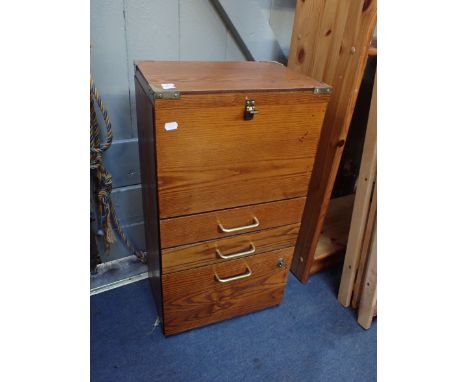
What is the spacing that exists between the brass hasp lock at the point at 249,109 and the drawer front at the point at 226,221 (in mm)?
274

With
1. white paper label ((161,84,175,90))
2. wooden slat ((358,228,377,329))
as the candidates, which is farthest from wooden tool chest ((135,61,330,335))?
wooden slat ((358,228,377,329))

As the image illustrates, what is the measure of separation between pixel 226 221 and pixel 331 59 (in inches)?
24.1

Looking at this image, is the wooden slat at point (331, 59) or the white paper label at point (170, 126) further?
the wooden slat at point (331, 59)

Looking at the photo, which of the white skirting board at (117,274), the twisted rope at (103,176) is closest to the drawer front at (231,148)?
the twisted rope at (103,176)

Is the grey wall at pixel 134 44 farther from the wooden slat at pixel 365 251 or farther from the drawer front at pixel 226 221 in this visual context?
the wooden slat at pixel 365 251

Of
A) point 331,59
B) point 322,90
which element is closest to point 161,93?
point 322,90

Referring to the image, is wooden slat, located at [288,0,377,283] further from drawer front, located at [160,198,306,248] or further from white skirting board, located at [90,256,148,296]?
white skirting board, located at [90,256,148,296]

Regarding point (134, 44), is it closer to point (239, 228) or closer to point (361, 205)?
point (239, 228)

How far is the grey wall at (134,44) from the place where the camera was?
40.1 inches

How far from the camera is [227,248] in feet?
3.31

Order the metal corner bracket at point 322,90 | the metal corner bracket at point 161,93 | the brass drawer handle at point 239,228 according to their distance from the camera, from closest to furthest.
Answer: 1. the metal corner bracket at point 161,93
2. the metal corner bracket at point 322,90
3. the brass drawer handle at point 239,228

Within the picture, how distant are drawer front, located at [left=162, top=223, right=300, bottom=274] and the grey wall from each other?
455 mm
